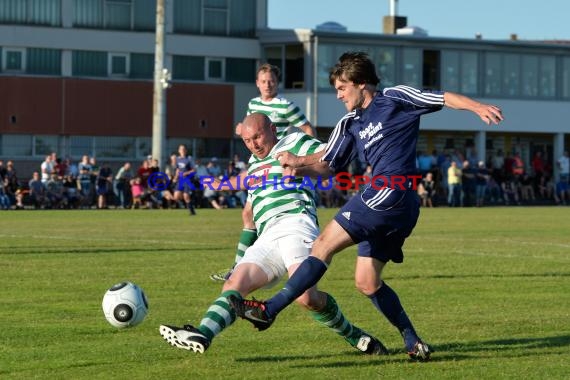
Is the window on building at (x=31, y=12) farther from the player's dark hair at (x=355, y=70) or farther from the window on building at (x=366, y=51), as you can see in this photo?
the player's dark hair at (x=355, y=70)

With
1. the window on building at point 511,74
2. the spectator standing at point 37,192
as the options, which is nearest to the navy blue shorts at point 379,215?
the spectator standing at point 37,192

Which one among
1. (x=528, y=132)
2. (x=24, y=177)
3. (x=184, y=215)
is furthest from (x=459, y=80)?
(x=184, y=215)

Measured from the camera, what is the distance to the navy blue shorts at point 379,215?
8250mm

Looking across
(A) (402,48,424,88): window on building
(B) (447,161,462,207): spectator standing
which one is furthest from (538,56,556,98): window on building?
(B) (447,161,462,207): spectator standing

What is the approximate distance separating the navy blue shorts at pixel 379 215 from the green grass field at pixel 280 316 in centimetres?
88

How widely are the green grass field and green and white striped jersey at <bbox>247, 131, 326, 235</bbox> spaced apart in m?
A: 1.00

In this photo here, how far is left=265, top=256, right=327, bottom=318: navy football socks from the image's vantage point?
8.09 m

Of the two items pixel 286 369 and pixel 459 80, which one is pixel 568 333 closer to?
pixel 286 369

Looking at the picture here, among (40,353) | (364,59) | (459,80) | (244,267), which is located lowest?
(40,353)

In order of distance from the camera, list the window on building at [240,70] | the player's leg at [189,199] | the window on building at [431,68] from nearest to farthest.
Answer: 1. the player's leg at [189,199]
2. the window on building at [240,70]
3. the window on building at [431,68]

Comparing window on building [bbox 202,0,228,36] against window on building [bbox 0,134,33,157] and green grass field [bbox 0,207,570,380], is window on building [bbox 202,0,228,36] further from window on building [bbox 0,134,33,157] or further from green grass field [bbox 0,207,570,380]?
green grass field [bbox 0,207,570,380]

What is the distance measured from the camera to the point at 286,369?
8.25m

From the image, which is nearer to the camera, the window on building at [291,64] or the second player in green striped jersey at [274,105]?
the second player in green striped jersey at [274,105]

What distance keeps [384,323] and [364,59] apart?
118 inches
